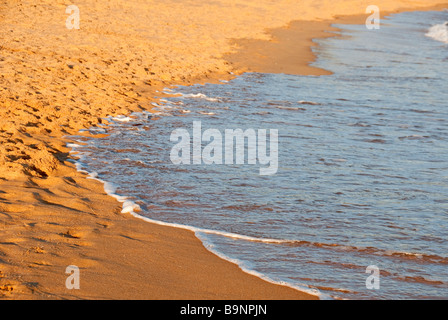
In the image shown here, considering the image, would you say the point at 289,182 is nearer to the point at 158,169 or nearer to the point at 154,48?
the point at 158,169

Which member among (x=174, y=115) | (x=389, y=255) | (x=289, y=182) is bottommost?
(x=389, y=255)

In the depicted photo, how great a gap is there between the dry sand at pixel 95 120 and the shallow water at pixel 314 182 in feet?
1.03

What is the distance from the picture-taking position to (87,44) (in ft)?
36.9

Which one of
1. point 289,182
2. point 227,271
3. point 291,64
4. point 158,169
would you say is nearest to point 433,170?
point 289,182

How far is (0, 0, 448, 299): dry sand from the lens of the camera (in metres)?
3.51

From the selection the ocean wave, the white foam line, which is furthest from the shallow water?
the ocean wave

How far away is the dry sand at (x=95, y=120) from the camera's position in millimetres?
3510

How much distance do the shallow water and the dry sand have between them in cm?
31

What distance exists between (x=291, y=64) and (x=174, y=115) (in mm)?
5864

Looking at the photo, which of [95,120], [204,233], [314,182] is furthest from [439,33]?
[204,233]

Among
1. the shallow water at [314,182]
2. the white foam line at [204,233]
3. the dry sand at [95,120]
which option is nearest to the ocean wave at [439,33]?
the dry sand at [95,120]

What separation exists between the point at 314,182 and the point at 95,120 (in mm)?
3040

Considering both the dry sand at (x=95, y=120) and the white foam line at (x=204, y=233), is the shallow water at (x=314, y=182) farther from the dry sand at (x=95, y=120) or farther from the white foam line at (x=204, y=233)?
the dry sand at (x=95, y=120)

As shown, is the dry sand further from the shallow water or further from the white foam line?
the shallow water
